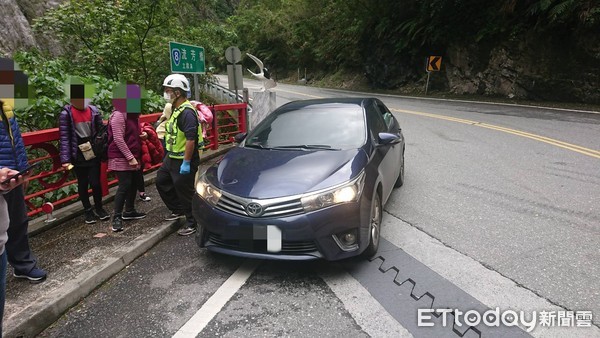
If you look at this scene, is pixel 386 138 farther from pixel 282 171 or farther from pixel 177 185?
pixel 177 185

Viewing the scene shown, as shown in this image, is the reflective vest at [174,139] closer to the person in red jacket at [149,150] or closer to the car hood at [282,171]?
the car hood at [282,171]

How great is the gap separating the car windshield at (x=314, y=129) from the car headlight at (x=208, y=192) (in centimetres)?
89

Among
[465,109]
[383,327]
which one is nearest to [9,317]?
[383,327]

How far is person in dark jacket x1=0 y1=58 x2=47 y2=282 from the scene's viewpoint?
2770 millimetres

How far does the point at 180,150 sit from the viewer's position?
4281 mm

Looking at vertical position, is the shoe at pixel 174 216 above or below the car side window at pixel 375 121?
below

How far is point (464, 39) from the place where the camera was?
21.2 meters

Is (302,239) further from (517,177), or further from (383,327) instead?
(517,177)

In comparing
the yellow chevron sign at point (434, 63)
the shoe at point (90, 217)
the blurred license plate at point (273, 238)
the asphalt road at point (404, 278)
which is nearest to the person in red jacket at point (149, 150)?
the shoe at point (90, 217)

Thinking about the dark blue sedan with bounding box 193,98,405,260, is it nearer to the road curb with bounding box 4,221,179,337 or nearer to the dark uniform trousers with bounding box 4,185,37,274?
the road curb with bounding box 4,221,179,337

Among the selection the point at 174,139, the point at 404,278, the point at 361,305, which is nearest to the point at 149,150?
the point at 174,139

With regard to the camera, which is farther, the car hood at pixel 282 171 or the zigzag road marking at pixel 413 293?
the car hood at pixel 282 171

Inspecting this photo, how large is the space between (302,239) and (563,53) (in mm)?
18365

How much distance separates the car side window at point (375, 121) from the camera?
4.70 meters
